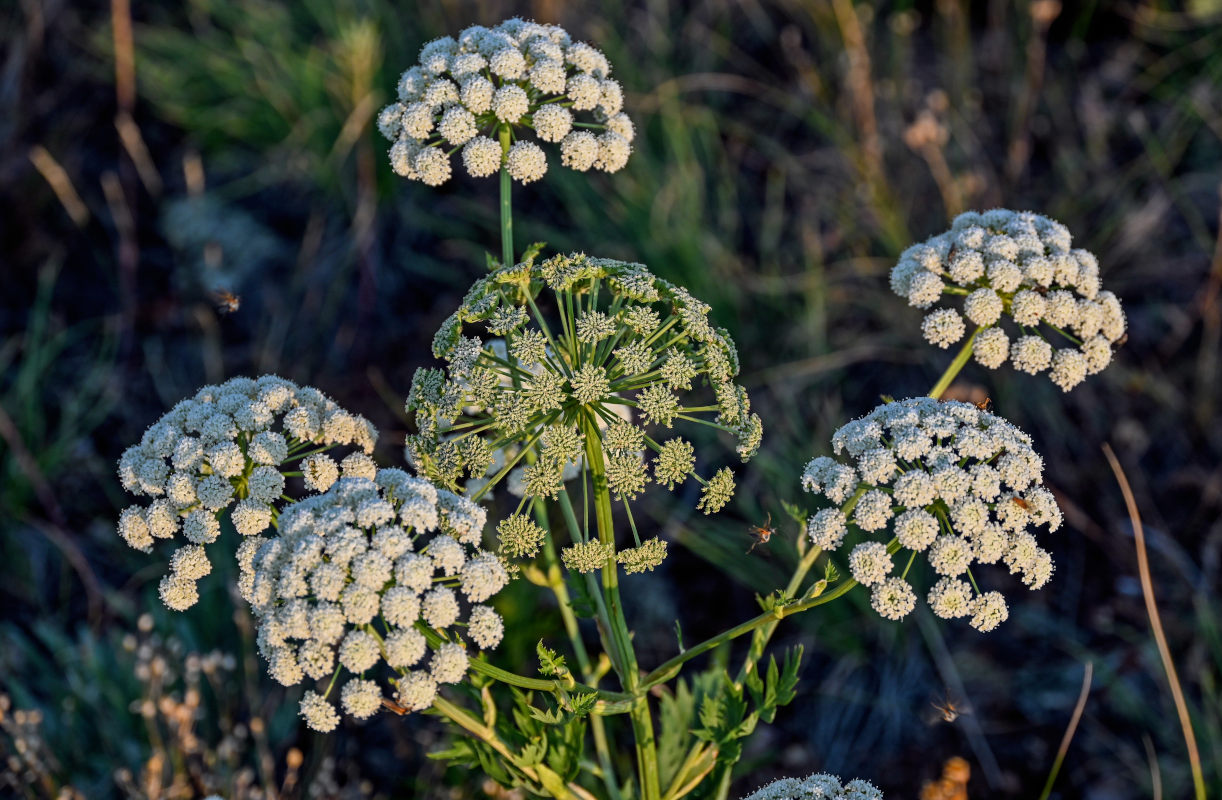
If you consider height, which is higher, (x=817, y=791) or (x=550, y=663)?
(x=550, y=663)

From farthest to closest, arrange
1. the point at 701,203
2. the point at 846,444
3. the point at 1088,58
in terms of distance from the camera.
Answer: the point at 1088,58 < the point at 701,203 < the point at 846,444

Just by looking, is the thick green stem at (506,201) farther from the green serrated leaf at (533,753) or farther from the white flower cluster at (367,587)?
the green serrated leaf at (533,753)

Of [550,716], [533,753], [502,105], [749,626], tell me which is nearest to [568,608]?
[533,753]

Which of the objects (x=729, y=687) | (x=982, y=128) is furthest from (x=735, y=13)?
(x=729, y=687)

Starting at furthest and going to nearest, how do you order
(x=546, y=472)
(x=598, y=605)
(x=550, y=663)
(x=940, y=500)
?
(x=598, y=605)
(x=940, y=500)
(x=546, y=472)
(x=550, y=663)

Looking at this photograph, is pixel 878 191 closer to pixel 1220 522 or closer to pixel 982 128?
pixel 982 128

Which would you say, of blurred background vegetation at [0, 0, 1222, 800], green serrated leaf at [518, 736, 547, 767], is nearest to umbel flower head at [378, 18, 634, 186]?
green serrated leaf at [518, 736, 547, 767]

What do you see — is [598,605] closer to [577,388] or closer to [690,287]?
[577,388]
